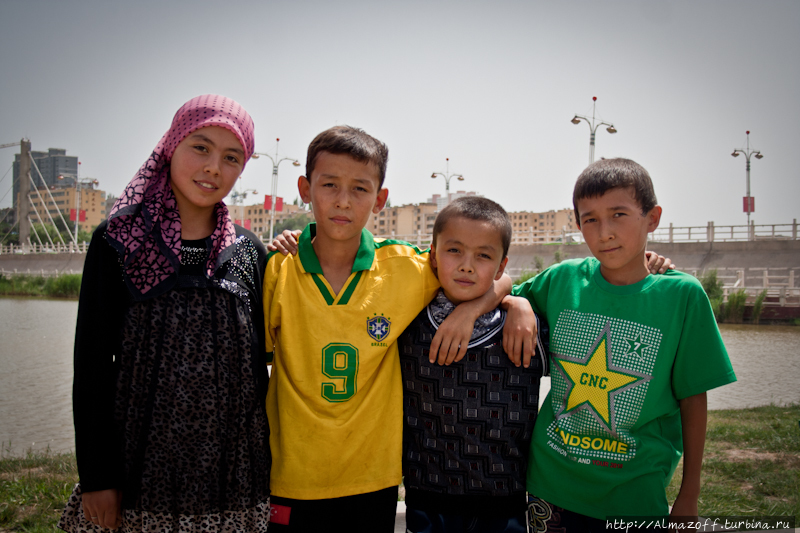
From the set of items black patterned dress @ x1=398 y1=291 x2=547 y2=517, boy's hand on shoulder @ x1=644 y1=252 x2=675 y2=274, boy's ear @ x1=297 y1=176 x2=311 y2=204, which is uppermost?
boy's ear @ x1=297 y1=176 x2=311 y2=204

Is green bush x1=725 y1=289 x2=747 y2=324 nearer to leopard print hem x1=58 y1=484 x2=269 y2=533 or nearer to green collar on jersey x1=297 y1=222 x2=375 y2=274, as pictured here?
green collar on jersey x1=297 y1=222 x2=375 y2=274

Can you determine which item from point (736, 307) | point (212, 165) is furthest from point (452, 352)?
point (736, 307)

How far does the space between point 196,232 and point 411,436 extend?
1183 millimetres

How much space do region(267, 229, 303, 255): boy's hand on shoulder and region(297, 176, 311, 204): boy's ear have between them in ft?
0.53

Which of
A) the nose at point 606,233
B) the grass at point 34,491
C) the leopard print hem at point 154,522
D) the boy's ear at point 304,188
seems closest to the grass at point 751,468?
the nose at point 606,233

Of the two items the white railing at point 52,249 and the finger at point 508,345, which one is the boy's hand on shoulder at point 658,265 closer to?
the finger at point 508,345

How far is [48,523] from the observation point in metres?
2.85

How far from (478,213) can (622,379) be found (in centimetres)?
85

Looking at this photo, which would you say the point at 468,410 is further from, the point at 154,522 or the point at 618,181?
the point at 154,522

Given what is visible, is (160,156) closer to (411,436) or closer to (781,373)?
(411,436)

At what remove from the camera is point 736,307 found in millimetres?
14844

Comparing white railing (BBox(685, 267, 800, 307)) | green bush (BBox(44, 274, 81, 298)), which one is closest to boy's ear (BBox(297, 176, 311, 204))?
white railing (BBox(685, 267, 800, 307))

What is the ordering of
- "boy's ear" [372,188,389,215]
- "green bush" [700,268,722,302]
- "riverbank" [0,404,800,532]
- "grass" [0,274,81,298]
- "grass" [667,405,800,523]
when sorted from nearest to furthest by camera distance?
"boy's ear" [372,188,389,215] → "riverbank" [0,404,800,532] → "grass" [667,405,800,523] → "green bush" [700,268,722,302] → "grass" [0,274,81,298]

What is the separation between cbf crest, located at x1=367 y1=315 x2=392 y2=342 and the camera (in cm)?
201
